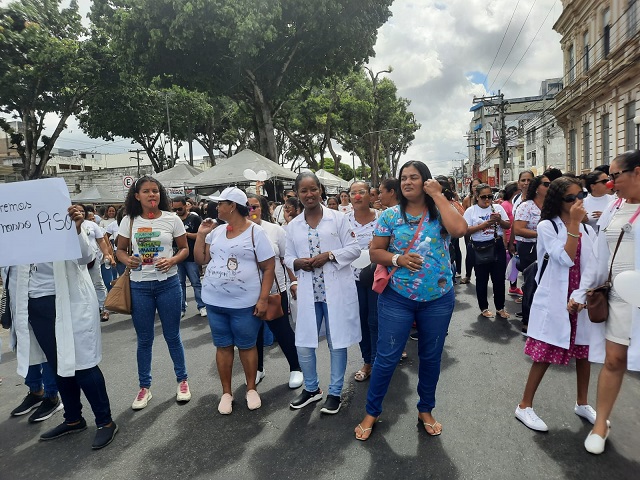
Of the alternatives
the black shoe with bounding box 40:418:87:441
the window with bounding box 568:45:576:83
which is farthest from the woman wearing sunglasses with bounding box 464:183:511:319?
the window with bounding box 568:45:576:83

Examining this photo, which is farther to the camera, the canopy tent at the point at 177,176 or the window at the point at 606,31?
the window at the point at 606,31

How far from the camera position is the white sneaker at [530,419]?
9.48 ft

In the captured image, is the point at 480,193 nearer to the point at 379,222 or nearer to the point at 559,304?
the point at 559,304

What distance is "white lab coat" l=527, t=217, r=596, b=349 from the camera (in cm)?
287

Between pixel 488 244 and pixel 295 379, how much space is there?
3.17 m

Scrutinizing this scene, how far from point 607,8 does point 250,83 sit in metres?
17.0

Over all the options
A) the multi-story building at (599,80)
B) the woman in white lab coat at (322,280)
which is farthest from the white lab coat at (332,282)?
the multi-story building at (599,80)

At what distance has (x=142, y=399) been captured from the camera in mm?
3631

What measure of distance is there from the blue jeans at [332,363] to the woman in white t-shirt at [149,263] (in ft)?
3.72

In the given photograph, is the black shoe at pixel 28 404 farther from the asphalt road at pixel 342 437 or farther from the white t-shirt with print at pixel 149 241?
the white t-shirt with print at pixel 149 241

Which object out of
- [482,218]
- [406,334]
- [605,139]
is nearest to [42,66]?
[482,218]

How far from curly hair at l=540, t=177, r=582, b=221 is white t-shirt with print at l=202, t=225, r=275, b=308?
2.17 meters

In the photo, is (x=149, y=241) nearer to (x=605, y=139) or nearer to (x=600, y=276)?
(x=600, y=276)

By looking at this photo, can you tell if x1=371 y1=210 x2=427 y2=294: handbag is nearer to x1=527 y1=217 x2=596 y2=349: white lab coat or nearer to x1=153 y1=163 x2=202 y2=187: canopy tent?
x1=527 y1=217 x2=596 y2=349: white lab coat
